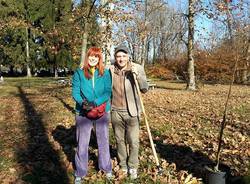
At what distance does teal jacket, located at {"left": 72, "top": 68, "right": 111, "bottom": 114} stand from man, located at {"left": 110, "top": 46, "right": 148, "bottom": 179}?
20 cm

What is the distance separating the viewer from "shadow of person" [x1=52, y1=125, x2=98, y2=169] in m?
7.77

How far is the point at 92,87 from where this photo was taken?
20.0ft

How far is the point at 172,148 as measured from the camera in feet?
27.6

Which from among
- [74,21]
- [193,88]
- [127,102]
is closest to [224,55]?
[193,88]

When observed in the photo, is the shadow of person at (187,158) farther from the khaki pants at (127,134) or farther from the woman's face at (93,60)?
the woman's face at (93,60)

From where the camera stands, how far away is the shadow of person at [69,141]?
7.77 meters

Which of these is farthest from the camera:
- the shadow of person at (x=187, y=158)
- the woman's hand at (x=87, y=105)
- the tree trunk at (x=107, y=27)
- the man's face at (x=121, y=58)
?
the tree trunk at (x=107, y=27)

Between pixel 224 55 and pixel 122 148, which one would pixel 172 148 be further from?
pixel 224 55

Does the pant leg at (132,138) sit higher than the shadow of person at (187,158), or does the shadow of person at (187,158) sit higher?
the pant leg at (132,138)

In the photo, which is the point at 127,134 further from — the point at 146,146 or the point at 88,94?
the point at 146,146

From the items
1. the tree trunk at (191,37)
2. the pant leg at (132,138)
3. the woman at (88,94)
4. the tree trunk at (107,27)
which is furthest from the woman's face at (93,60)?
the tree trunk at (191,37)

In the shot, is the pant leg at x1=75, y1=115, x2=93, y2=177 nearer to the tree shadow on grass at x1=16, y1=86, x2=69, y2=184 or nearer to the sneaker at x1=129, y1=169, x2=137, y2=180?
the tree shadow on grass at x1=16, y1=86, x2=69, y2=184

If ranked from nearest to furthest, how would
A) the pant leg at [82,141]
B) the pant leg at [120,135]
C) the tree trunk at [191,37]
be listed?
the pant leg at [82,141], the pant leg at [120,135], the tree trunk at [191,37]

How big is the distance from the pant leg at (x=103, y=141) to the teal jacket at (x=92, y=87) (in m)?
0.35
